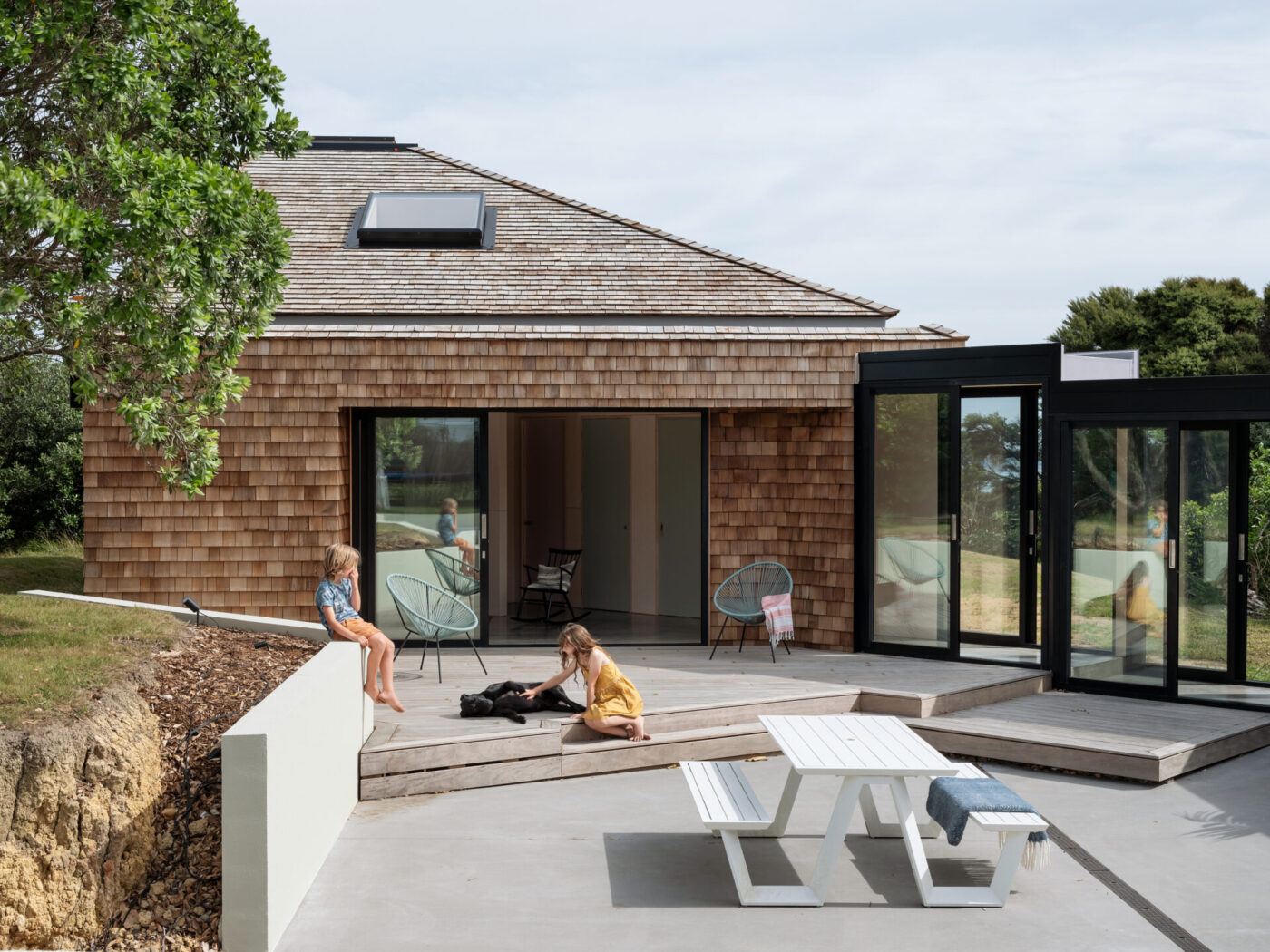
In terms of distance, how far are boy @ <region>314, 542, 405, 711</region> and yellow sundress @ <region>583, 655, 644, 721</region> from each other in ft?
4.01

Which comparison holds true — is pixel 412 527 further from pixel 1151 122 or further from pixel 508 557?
pixel 1151 122

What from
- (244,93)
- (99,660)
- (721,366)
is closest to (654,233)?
(721,366)

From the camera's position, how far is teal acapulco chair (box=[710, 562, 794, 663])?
30.4ft

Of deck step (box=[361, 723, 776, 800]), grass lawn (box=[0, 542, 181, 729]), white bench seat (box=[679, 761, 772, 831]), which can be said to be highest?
grass lawn (box=[0, 542, 181, 729])

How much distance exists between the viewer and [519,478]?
12336 mm

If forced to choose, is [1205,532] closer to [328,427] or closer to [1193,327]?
[328,427]


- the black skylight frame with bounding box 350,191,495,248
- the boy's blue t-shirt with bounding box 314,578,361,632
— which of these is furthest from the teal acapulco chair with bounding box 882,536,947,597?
the black skylight frame with bounding box 350,191,495,248

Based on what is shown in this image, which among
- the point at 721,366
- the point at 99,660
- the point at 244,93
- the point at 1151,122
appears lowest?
the point at 99,660

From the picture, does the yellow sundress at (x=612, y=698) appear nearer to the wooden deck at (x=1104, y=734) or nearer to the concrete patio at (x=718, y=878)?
the concrete patio at (x=718, y=878)

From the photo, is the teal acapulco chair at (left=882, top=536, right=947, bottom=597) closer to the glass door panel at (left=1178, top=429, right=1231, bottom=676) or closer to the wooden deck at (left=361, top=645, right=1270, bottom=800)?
the wooden deck at (left=361, top=645, right=1270, bottom=800)

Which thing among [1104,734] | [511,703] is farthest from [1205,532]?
[511,703]

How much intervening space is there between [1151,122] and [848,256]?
9331mm

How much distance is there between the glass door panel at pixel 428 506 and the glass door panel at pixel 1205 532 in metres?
5.49

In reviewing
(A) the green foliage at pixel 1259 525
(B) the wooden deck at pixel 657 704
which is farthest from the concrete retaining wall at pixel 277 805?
(A) the green foliage at pixel 1259 525
